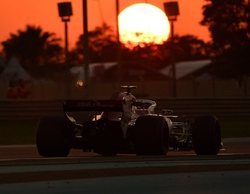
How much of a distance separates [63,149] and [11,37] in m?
128

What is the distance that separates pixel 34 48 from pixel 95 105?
387 ft

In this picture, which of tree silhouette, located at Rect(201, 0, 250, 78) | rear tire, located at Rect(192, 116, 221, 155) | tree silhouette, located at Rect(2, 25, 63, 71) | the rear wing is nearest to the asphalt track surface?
the rear wing

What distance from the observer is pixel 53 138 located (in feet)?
50.2

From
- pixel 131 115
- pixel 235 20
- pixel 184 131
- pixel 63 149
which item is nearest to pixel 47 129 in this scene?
pixel 63 149

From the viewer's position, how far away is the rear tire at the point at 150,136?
14367 mm

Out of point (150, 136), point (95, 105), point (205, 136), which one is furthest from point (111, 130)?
point (205, 136)

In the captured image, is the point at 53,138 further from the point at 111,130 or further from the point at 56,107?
the point at 56,107

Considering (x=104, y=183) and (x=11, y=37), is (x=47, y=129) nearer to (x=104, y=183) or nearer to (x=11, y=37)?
(x=104, y=183)

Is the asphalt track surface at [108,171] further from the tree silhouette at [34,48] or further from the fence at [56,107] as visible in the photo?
the tree silhouette at [34,48]

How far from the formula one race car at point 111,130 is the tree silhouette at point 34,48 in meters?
114

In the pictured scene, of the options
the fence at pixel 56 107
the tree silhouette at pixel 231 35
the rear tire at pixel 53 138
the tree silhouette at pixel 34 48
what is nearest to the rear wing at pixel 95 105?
the rear tire at pixel 53 138

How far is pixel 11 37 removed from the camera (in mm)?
141875

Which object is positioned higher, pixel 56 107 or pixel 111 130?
pixel 56 107

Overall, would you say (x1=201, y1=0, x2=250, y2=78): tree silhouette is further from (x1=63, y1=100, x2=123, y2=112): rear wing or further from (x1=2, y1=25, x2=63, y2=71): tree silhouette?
(x1=2, y1=25, x2=63, y2=71): tree silhouette
